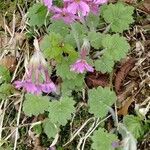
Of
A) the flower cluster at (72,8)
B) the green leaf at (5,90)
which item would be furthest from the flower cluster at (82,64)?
the green leaf at (5,90)

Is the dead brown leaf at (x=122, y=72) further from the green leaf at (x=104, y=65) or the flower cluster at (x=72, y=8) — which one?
the flower cluster at (x=72, y=8)

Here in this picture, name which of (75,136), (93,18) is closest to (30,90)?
(75,136)

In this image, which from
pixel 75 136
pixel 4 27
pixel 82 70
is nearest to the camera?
pixel 82 70

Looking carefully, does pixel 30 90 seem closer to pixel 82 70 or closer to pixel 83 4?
pixel 82 70

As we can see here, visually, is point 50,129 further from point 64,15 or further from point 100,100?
point 64,15

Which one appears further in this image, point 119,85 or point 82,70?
point 119,85

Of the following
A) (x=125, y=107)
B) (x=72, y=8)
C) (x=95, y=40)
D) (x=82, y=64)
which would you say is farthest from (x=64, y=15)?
(x=125, y=107)
